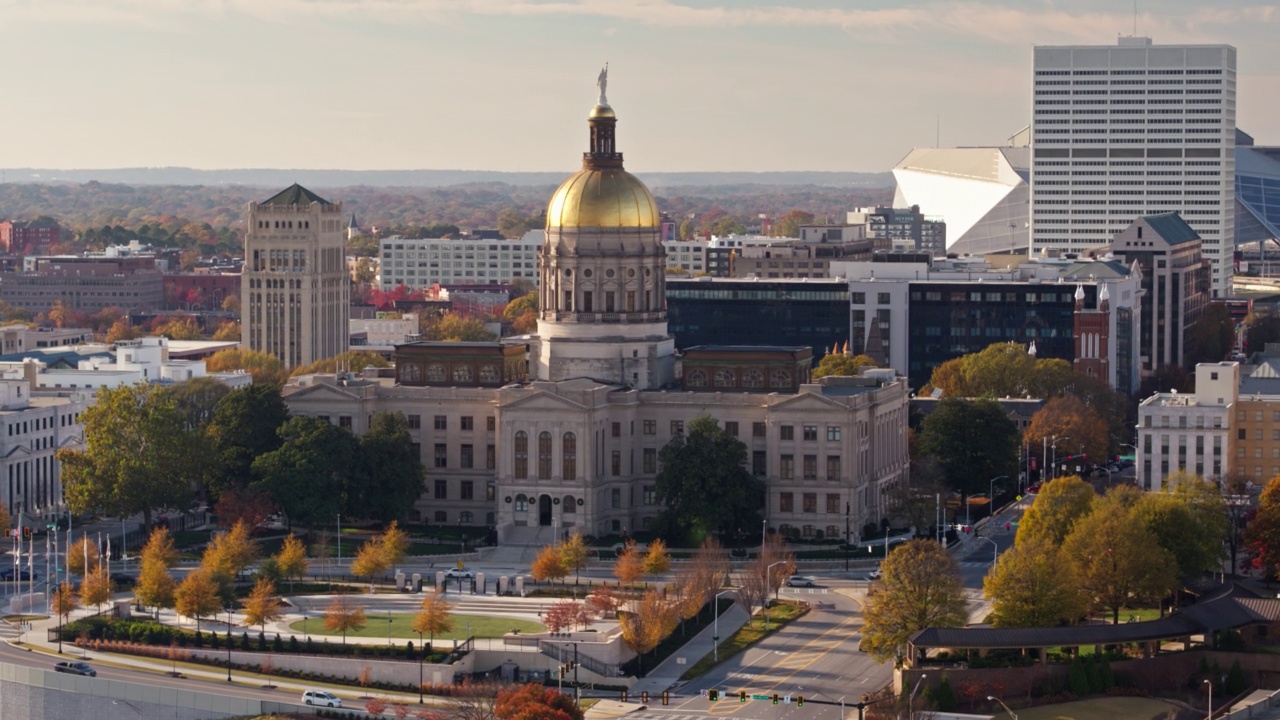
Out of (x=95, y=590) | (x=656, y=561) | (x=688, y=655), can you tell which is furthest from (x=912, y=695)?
(x=95, y=590)

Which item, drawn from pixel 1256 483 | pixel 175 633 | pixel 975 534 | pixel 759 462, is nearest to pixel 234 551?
pixel 175 633

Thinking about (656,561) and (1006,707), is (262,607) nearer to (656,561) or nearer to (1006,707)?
(656,561)

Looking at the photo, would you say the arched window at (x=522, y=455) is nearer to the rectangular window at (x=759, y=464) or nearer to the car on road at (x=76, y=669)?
the rectangular window at (x=759, y=464)

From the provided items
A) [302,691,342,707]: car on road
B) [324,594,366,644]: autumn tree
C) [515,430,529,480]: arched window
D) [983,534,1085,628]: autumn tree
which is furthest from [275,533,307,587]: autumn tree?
[983,534,1085,628]: autumn tree

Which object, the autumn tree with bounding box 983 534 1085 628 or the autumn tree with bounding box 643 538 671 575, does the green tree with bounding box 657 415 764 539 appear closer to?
the autumn tree with bounding box 643 538 671 575

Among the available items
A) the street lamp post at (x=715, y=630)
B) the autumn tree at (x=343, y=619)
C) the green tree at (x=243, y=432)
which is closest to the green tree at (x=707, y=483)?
the street lamp post at (x=715, y=630)

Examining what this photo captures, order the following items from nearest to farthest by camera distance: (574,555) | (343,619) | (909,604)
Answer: (909,604) → (343,619) → (574,555)
